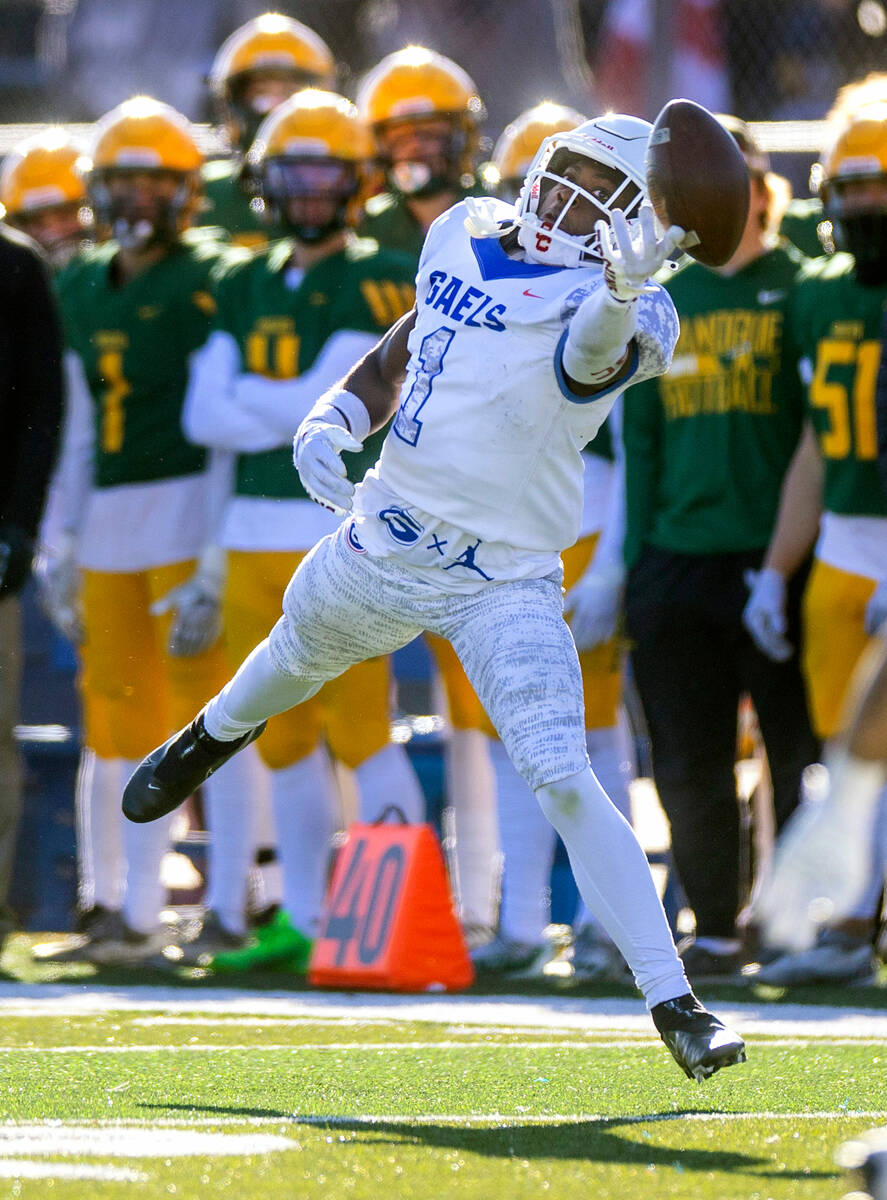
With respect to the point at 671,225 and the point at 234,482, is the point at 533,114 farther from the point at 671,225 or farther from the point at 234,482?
the point at 671,225

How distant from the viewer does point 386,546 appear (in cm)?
386

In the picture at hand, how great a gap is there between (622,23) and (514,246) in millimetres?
5357

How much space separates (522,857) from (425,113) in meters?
2.09

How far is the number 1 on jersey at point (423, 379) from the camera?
3.85 metres

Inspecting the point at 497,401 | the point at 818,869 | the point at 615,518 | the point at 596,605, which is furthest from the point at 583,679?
the point at 818,869

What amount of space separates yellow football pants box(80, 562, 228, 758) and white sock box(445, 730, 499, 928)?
0.66 m

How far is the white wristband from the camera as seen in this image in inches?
155

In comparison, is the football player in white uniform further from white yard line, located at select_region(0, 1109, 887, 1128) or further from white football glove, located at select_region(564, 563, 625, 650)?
white football glove, located at select_region(564, 563, 625, 650)

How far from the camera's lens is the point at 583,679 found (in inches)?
222

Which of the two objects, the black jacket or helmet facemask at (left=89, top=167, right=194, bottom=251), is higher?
helmet facemask at (left=89, top=167, right=194, bottom=251)

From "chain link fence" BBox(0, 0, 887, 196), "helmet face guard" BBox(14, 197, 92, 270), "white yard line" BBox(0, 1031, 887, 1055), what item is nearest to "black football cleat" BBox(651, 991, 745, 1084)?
"white yard line" BBox(0, 1031, 887, 1055)

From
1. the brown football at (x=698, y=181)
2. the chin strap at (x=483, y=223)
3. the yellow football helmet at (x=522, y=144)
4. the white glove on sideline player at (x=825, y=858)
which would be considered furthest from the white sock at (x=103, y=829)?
the white glove on sideline player at (x=825, y=858)

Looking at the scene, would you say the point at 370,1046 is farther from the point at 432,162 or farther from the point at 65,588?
the point at 432,162

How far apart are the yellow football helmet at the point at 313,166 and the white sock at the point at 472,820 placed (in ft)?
4.51
